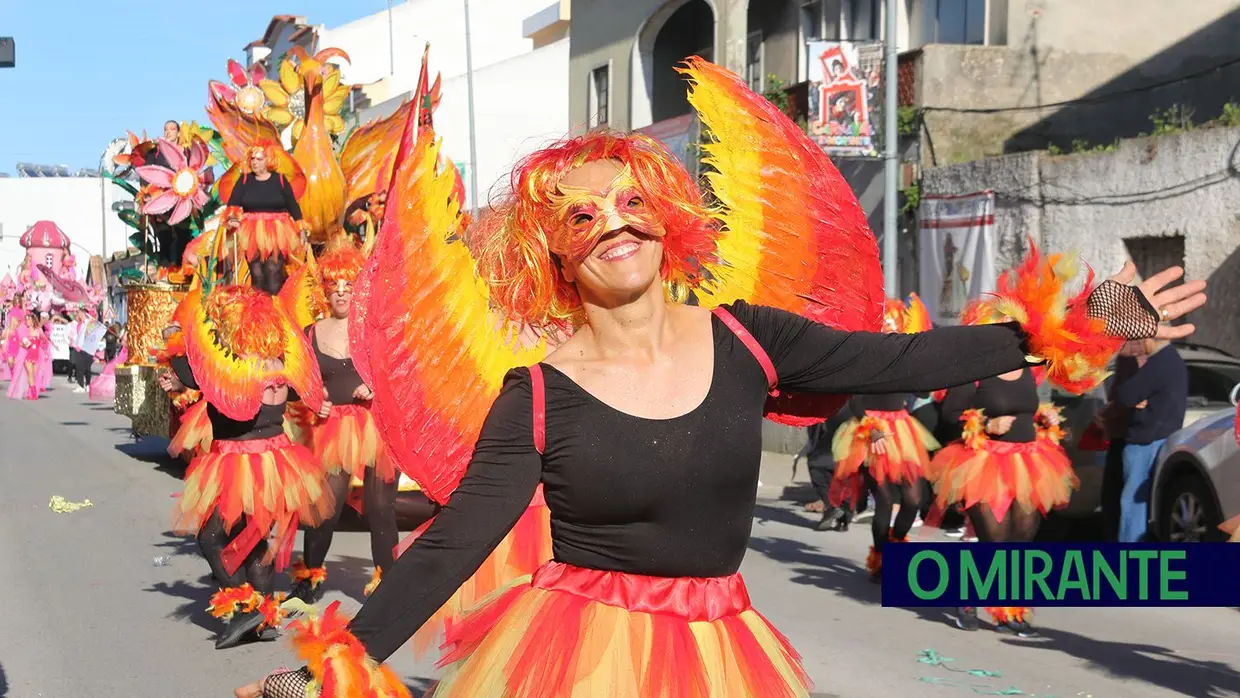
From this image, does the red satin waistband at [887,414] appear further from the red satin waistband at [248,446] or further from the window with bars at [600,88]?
the window with bars at [600,88]

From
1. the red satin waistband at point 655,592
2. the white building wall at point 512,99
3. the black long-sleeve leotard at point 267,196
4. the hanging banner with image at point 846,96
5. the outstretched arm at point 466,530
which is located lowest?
the red satin waistband at point 655,592

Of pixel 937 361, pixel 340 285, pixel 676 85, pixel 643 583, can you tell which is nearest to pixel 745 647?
pixel 643 583

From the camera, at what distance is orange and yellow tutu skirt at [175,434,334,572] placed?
7066 millimetres

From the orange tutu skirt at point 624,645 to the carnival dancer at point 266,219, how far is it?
25.7ft

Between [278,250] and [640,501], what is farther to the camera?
[278,250]

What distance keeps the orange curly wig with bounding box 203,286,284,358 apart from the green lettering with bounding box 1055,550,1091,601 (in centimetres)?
431

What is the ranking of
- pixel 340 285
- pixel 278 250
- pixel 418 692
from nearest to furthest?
1. pixel 418 692
2. pixel 340 285
3. pixel 278 250

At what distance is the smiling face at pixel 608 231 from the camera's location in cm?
291

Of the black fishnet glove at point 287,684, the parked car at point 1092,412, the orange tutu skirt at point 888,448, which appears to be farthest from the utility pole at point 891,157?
the black fishnet glove at point 287,684

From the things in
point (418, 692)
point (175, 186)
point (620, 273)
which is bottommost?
point (418, 692)

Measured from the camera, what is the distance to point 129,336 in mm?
15680

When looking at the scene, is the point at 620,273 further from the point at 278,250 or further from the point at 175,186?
the point at 175,186

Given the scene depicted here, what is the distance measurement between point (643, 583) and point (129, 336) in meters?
14.1

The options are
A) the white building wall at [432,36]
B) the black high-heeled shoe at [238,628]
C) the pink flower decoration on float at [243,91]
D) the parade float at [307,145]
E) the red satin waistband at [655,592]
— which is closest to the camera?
the red satin waistband at [655,592]
